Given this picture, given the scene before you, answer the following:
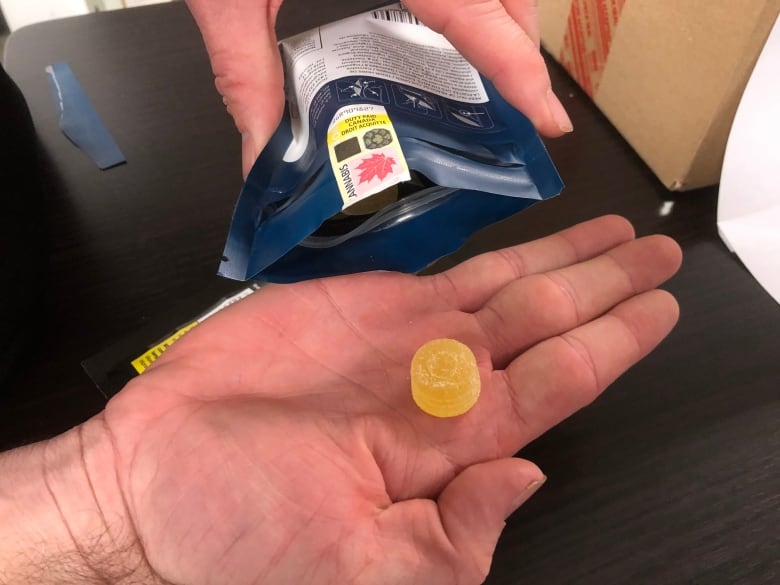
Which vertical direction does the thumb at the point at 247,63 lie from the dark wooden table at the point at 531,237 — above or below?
above

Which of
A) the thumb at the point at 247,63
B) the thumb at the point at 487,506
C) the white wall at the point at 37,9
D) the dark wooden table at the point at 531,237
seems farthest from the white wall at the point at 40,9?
the thumb at the point at 487,506

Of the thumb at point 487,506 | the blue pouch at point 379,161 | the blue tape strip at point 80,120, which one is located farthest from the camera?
the blue tape strip at point 80,120

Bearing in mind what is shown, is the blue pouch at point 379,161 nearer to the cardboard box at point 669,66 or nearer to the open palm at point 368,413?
the open palm at point 368,413

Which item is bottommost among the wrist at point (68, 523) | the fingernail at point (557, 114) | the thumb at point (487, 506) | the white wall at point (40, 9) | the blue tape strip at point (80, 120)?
the thumb at point (487, 506)

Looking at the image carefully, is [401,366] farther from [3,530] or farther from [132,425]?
[3,530]

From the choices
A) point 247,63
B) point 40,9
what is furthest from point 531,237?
point 40,9

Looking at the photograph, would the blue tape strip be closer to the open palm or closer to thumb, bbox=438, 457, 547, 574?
the open palm
